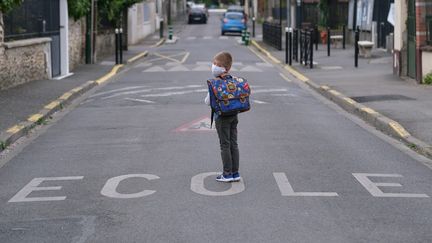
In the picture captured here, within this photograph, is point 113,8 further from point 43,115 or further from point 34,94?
point 43,115

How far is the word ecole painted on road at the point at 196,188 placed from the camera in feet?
28.2

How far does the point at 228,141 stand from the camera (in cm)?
924

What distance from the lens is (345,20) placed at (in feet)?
149

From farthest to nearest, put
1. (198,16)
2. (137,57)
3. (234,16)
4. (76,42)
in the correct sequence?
(198,16) → (234,16) → (137,57) → (76,42)

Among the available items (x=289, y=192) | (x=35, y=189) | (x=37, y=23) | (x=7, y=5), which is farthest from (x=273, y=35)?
(x=289, y=192)

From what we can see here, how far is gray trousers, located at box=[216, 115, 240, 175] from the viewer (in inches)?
360

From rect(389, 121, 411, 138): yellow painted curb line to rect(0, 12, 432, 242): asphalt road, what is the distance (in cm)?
24

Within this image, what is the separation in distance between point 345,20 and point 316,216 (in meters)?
38.7

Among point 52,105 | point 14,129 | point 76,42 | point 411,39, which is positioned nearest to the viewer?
point 14,129

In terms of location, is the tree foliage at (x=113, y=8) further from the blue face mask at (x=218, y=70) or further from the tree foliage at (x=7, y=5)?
the blue face mask at (x=218, y=70)

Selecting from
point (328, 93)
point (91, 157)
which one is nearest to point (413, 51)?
point (328, 93)

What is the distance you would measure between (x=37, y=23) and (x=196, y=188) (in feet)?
50.1

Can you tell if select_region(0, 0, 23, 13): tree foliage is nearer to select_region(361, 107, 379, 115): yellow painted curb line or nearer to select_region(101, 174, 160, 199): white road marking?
select_region(361, 107, 379, 115): yellow painted curb line

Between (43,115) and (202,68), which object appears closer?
(43,115)
